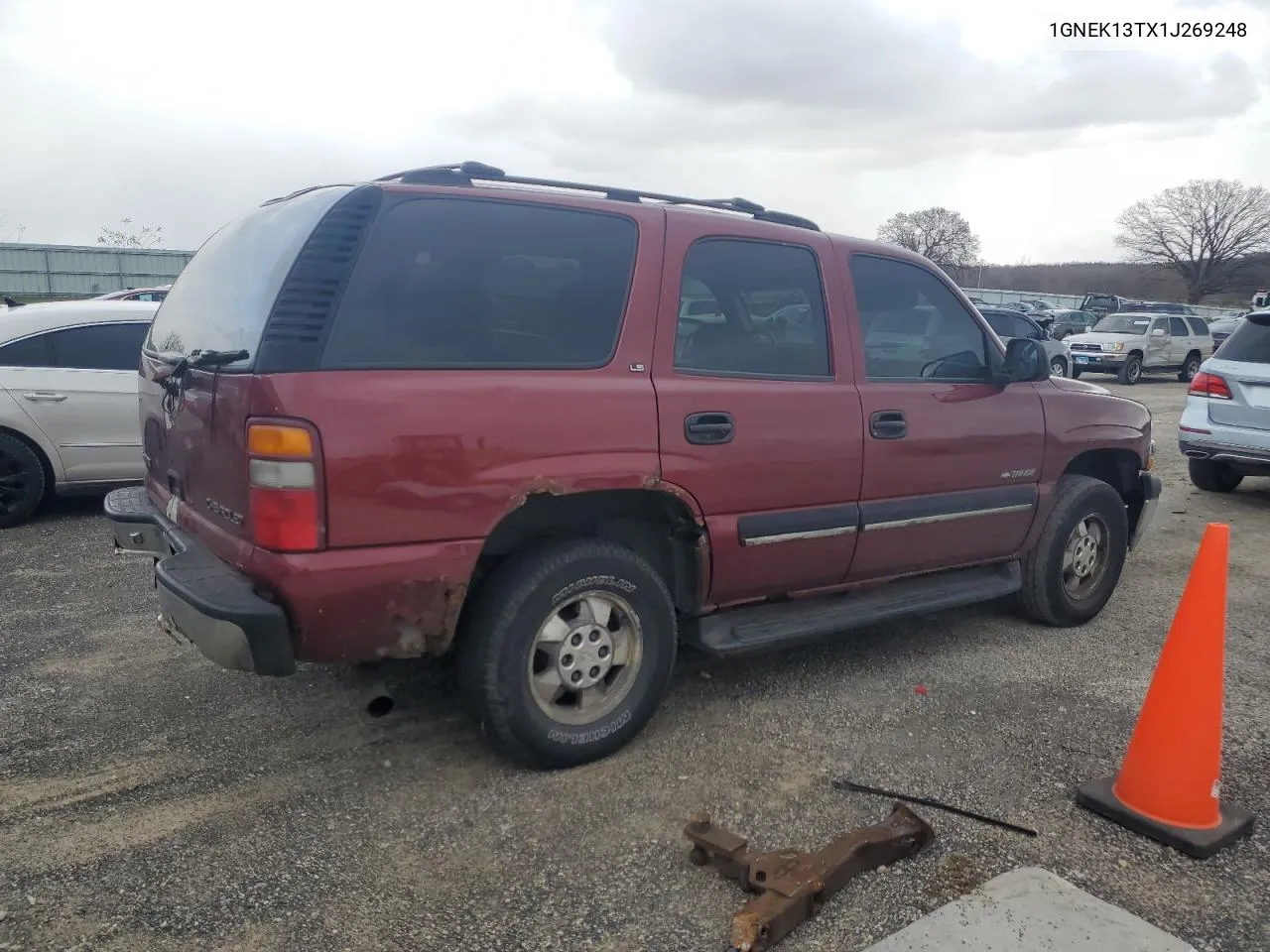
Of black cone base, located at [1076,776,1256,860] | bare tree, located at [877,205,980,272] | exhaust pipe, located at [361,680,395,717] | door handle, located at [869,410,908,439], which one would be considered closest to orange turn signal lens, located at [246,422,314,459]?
exhaust pipe, located at [361,680,395,717]

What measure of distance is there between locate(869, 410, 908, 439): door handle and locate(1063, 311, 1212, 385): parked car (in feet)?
67.2

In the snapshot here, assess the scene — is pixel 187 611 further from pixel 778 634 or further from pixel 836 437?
pixel 836 437

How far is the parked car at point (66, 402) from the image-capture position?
6.73 metres

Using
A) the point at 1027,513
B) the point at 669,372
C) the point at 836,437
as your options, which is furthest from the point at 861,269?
the point at 1027,513

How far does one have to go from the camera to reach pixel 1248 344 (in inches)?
321

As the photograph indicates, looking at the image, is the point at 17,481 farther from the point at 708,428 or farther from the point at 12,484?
the point at 708,428

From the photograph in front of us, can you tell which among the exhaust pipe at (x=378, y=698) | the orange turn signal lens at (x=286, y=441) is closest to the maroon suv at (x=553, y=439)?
the orange turn signal lens at (x=286, y=441)

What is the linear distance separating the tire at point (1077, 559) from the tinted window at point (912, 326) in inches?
35.5

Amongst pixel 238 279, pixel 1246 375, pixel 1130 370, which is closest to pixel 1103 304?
pixel 1130 370

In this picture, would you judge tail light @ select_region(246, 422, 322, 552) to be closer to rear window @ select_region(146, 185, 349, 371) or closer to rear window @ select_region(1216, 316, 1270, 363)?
rear window @ select_region(146, 185, 349, 371)

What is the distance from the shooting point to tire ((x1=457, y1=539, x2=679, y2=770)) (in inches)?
125

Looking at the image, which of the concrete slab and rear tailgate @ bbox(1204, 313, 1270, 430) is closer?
the concrete slab

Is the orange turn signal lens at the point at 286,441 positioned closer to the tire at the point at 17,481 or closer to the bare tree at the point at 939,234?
the tire at the point at 17,481

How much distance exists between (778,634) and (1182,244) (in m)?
91.2
